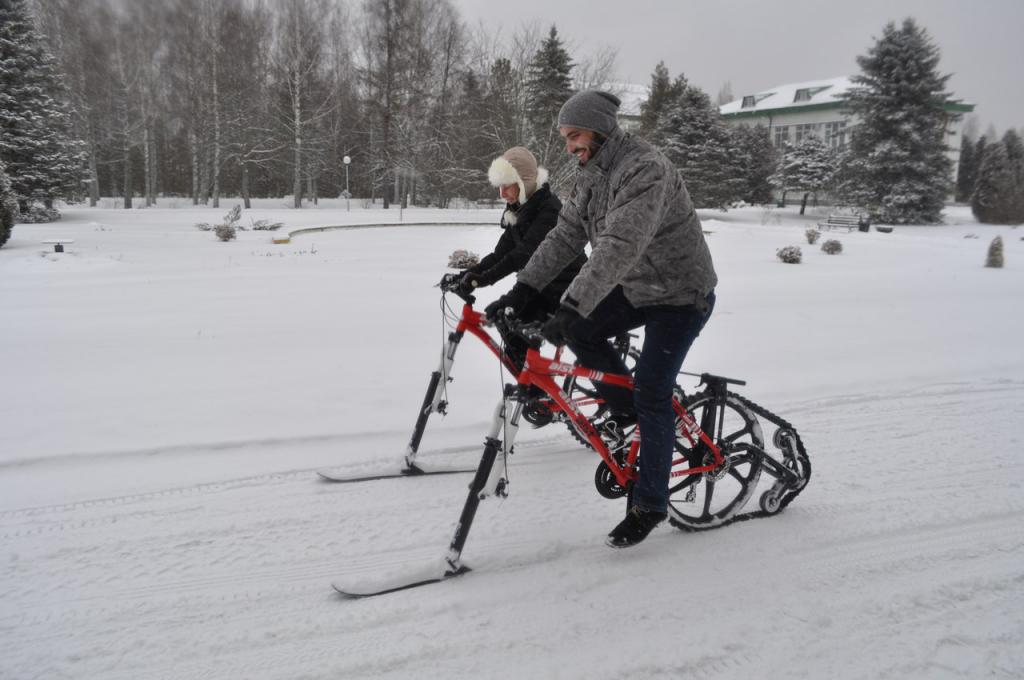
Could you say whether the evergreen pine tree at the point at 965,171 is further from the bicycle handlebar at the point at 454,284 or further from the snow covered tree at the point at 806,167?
the bicycle handlebar at the point at 454,284

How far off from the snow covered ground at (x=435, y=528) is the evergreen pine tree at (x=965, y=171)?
63.7 metres

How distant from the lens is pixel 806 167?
42.1 metres

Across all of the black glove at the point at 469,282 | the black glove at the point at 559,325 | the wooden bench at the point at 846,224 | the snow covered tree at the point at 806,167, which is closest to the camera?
the black glove at the point at 559,325

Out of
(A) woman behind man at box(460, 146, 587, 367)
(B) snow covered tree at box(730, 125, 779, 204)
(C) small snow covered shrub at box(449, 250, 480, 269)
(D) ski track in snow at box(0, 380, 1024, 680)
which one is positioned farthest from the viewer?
(B) snow covered tree at box(730, 125, 779, 204)

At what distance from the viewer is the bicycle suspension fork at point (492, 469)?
2.67m

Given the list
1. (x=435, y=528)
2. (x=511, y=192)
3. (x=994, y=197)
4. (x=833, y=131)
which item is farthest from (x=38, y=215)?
(x=833, y=131)

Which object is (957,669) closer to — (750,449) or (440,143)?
(750,449)

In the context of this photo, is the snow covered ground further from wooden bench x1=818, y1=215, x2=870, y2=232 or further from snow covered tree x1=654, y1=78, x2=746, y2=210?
snow covered tree x1=654, y1=78, x2=746, y2=210

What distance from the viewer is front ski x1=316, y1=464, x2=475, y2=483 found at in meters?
3.76

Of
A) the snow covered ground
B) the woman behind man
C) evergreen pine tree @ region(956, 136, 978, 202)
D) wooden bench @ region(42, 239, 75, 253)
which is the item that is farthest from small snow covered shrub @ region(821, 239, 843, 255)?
evergreen pine tree @ region(956, 136, 978, 202)

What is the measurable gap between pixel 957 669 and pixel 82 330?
800 centimetres

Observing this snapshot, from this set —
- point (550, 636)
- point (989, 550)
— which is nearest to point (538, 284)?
point (550, 636)

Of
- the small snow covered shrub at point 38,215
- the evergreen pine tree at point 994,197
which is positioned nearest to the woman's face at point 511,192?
the small snow covered shrub at point 38,215

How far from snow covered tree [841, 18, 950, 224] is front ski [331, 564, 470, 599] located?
37.4 metres
